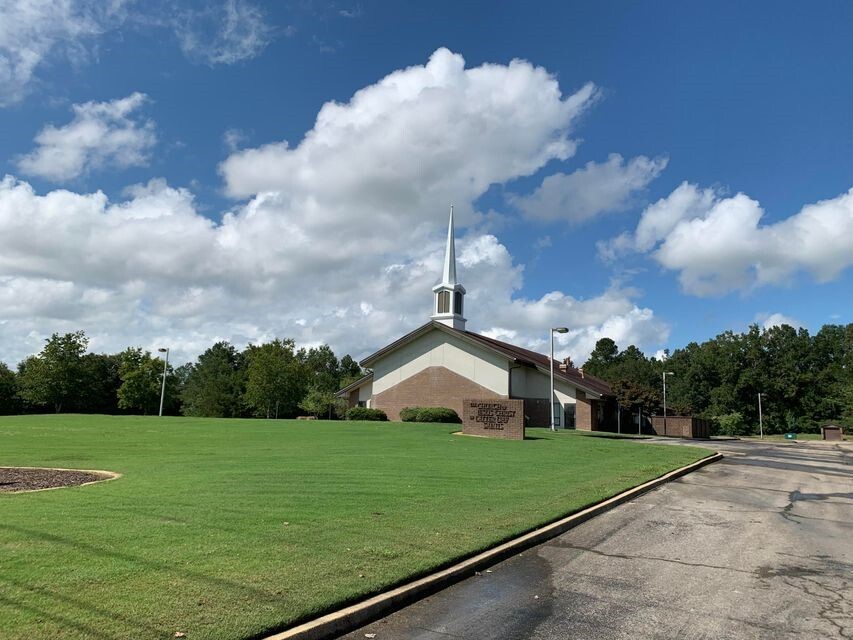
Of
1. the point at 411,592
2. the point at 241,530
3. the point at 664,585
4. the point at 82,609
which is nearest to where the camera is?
the point at 82,609

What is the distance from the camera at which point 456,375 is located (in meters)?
43.2

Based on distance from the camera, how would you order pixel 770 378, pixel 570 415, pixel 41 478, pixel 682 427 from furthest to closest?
pixel 770 378 → pixel 682 427 → pixel 570 415 → pixel 41 478

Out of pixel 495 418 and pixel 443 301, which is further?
pixel 443 301

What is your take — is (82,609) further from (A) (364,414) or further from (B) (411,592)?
(A) (364,414)

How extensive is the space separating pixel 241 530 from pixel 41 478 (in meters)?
6.24

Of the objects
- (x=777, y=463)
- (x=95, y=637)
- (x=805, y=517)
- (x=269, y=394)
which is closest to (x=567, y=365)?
(x=269, y=394)

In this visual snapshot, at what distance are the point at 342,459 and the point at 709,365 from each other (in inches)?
3291

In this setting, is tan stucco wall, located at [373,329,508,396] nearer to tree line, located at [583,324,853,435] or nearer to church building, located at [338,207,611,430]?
church building, located at [338,207,611,430]

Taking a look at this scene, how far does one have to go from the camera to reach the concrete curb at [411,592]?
182 inches

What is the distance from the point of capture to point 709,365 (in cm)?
8656

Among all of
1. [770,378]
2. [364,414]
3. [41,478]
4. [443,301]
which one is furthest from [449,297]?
[770,378]

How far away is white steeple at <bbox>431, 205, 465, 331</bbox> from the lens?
1800 inches

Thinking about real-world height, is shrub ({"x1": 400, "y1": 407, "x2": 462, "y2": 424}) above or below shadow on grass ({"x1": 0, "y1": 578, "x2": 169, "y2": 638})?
above

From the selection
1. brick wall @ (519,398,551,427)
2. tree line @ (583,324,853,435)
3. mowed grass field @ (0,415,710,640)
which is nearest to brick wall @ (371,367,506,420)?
brick wall @ (519,398,551,427)
